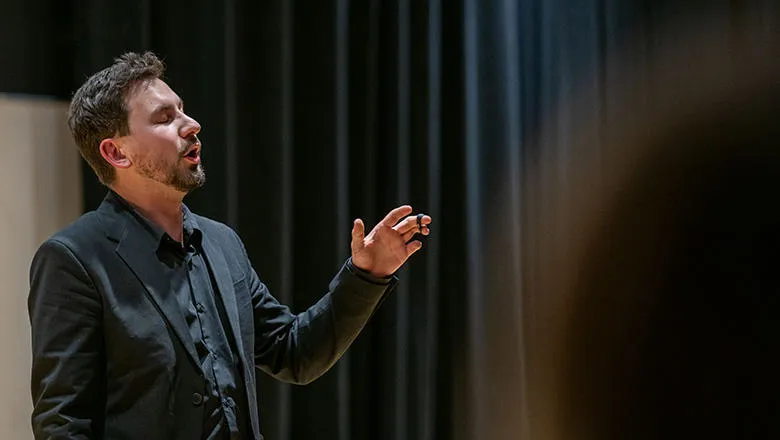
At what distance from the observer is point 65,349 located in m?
1.17

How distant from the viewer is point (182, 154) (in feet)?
4.49

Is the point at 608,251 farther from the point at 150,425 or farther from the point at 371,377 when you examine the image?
the point at 150,425

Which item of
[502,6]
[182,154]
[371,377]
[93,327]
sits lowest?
[371,377]

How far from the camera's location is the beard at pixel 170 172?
1.33 metres

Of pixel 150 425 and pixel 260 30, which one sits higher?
pixel 260 30

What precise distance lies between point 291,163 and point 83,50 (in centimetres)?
52

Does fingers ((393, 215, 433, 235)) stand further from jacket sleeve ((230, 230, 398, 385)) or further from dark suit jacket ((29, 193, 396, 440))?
dark suit jacket ((29, 193, 396, 440))

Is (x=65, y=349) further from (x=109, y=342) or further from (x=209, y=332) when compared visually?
(x=209, y=332)

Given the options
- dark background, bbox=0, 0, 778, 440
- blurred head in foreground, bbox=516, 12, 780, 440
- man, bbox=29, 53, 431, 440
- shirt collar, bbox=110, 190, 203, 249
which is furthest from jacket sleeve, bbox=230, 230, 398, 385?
blurred head in foreground, bbox=516, 12, 780, 440

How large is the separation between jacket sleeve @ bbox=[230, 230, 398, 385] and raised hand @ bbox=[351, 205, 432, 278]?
0.06 feet

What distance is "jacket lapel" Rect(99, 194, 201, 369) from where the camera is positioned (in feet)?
4.10

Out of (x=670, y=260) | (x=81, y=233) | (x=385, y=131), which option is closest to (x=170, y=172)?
(x=81, y=233)

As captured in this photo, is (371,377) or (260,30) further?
(371,377)

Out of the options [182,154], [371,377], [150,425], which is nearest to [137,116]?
[182,154]
